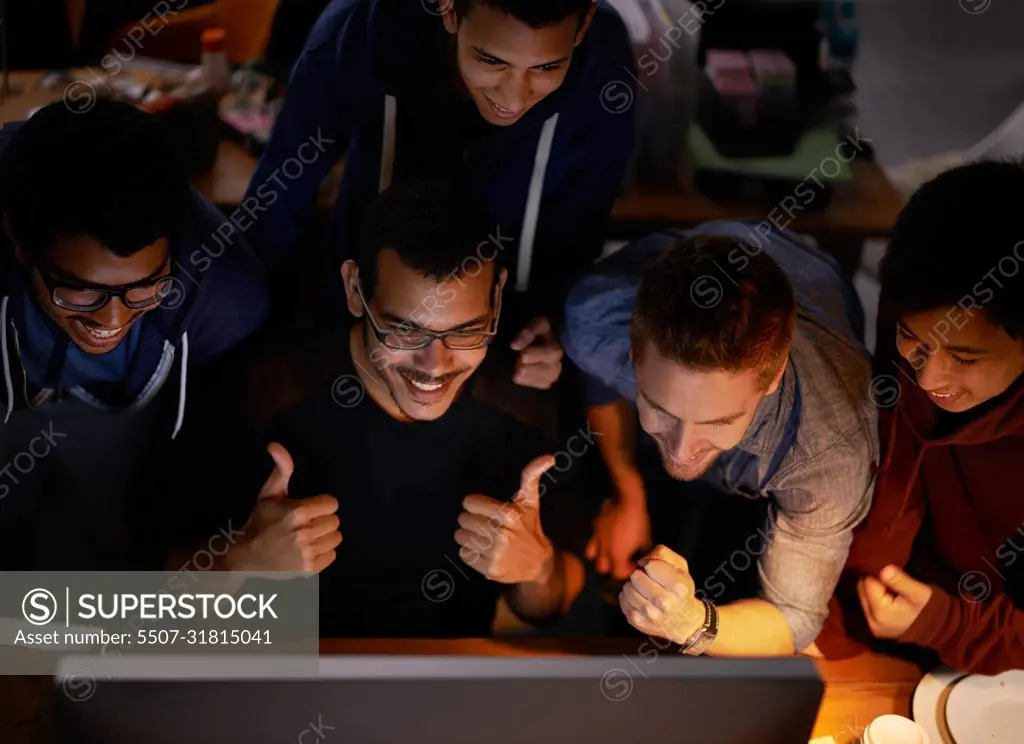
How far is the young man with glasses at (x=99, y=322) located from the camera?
144cm

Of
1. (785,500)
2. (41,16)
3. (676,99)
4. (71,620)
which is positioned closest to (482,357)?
(785,500)

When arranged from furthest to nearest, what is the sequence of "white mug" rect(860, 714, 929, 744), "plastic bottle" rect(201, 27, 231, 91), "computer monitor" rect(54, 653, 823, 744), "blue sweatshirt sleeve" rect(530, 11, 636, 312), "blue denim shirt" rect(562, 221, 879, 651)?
"plastic bottle" rect(201, 27, 231, 91) < "blue sweatshirt sleeve" rect(530, 11, 636, 312) < "blue denim shirt" rect(562, 221, 879, 651) < "white mug" rect(860, 714, 929, 744) < "computer monitor" rect(54, 653, 823, 744)

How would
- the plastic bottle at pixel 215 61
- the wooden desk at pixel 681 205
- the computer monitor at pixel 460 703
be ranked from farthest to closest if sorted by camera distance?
1. the plastic bottle at pixel 215 61
2. the wooden desk at pixel 681 205
3. the computer monitor at pixel 460 703

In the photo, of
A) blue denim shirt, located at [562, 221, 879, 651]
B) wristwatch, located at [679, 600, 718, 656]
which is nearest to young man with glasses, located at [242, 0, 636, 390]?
blue denim shirt, located at [562, 221, 879, 651]

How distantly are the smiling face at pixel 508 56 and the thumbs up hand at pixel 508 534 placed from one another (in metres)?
0.54

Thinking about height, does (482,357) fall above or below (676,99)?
below

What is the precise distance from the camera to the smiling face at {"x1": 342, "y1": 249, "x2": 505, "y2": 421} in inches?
63.6

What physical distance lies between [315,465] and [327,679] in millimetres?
752

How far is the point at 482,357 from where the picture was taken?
1.71 meters

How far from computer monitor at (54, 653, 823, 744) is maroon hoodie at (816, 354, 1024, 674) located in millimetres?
484

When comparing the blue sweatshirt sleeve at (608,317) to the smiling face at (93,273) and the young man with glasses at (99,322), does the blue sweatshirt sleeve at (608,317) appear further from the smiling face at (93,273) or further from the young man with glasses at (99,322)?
the smiling face at (93,273)

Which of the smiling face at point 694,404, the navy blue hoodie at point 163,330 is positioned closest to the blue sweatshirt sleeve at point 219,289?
the navy blue hoodie at point 163,330

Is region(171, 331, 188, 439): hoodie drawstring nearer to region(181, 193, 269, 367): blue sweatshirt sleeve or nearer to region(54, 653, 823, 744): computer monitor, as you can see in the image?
region(181, 193, 269, 367): blue sweatshirt sleeve

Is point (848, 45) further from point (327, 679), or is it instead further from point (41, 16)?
point (327, 679)
